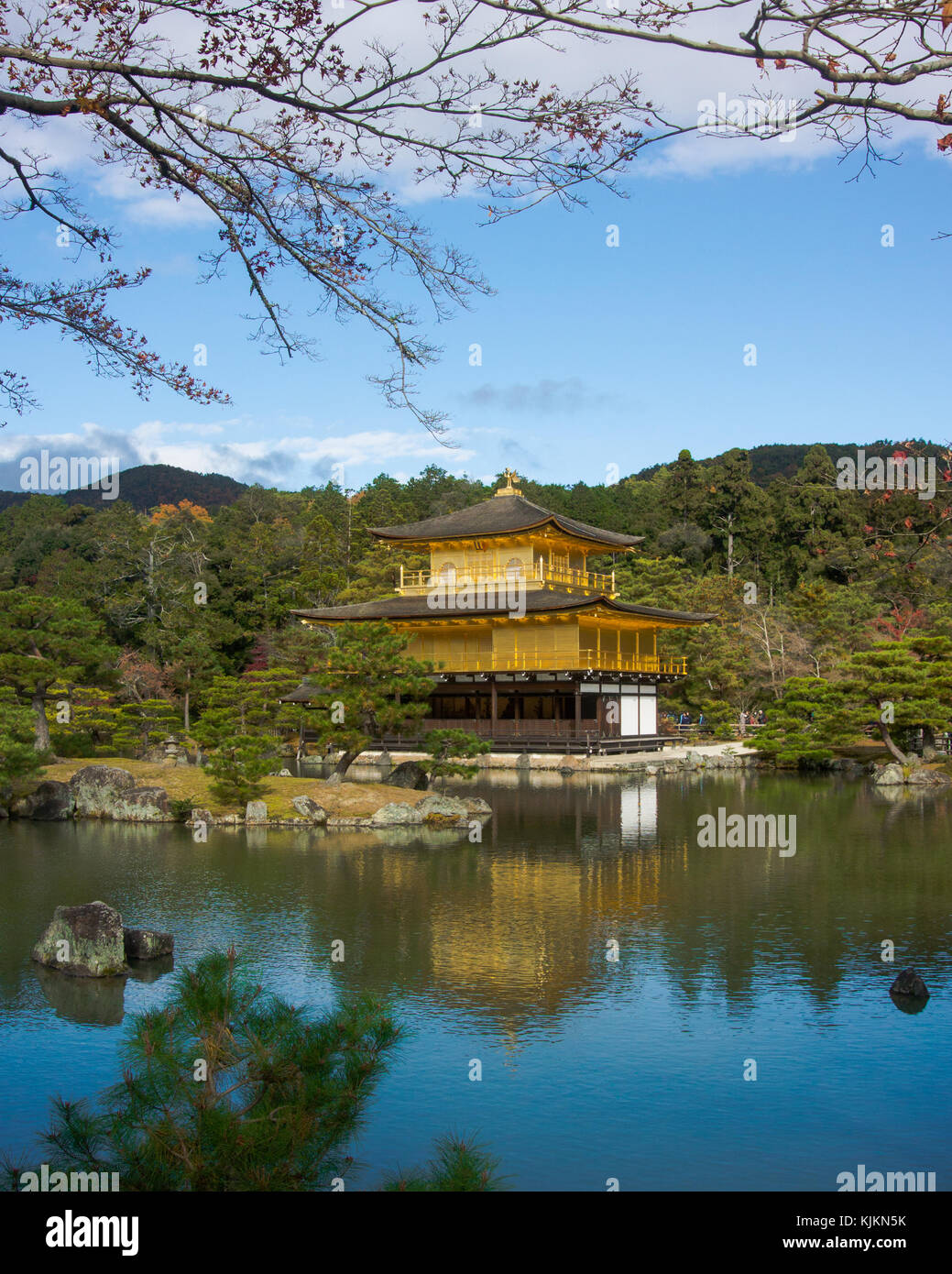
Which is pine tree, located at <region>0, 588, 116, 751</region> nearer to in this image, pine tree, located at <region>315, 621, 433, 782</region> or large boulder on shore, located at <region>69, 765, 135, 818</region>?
large boulder on shore, located at <region>69, 765, 135, 818</region>

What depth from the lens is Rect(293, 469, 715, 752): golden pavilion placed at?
31375 mm

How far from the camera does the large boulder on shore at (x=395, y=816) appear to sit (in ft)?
55.6

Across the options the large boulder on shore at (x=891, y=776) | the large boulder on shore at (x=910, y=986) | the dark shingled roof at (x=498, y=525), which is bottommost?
the large boulder on shore at (x=891, y=776)

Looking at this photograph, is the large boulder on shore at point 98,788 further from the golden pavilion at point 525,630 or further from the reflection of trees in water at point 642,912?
the golden pavilion at point 525,630

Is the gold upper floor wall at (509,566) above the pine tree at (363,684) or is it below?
above

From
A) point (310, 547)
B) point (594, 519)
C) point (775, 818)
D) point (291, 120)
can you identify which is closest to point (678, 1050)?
point (291, 120)

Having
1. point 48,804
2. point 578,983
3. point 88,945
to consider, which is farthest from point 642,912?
Result: point 48,804

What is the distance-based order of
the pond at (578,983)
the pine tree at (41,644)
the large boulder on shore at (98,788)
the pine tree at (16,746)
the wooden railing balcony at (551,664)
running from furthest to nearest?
the wooden railing balcony at (551,664), the pine tree at (41,644), the large boulder on shore at (98,788), the pine tree at (16,746), the pond at (578,983)

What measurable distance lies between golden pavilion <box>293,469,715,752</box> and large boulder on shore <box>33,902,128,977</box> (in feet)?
70.6

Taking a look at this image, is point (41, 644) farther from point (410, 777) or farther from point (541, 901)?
point (541, 901)

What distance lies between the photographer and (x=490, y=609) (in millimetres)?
33219

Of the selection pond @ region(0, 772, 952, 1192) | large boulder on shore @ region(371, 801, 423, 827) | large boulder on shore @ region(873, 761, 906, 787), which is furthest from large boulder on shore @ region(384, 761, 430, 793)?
large boulder on shore @ region(873, 761, 906, 787)

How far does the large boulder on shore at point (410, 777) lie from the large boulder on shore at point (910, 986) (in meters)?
13.7


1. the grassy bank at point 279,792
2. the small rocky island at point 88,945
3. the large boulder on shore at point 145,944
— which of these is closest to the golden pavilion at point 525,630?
the grassy bank at point 279,792
